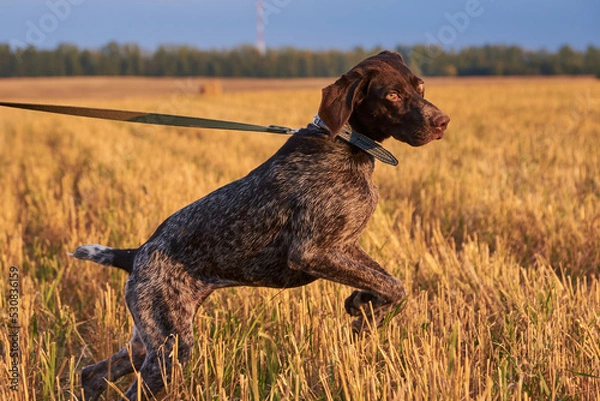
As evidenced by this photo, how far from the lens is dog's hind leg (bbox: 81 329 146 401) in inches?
121

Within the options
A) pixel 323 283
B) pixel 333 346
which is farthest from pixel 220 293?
pixel 333 346

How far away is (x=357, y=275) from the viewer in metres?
2.77

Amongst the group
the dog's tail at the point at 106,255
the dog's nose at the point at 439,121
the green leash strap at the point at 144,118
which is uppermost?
the dog's nose at the point at 439,121

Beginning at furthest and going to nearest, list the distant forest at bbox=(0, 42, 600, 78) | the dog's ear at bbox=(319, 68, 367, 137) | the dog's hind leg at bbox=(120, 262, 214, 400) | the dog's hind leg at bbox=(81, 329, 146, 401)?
the distant forest at bbox=(0, 42, 600, 78), the dog's hind leg at bbox=(81, 329, 146, 401), the dog's hind leg at bbox=(120, 262, 214, 400), the dog's ear at bbox=(319, 68, 367, 137)

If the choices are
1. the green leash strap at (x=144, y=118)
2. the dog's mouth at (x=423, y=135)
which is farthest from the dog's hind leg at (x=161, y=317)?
the dog's mouth at (x=423, y=135)

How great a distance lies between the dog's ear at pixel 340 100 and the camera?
268 cm

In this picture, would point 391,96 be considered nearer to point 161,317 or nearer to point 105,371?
point 161,317

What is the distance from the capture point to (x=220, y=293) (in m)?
4.43

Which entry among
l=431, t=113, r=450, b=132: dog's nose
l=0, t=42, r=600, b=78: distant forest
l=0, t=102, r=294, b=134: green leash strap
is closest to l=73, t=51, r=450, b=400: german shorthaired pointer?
l=431, t=113, r=450, b=132: dog's nose

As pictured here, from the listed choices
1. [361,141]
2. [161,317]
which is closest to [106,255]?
[161,317]

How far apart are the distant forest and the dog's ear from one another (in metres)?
66.1

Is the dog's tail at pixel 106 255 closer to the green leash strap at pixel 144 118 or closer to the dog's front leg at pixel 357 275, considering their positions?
the green leash strap at pixel 144 118

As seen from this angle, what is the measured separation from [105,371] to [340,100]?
63.2 inches

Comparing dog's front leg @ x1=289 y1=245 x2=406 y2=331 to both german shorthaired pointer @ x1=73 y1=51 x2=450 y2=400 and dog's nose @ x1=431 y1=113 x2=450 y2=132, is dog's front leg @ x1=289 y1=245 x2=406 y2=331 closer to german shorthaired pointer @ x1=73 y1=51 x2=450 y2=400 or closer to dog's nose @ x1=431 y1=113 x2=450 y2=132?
german shorthaired pointer @ x1=73 y1=51 x2=450 y2=400
